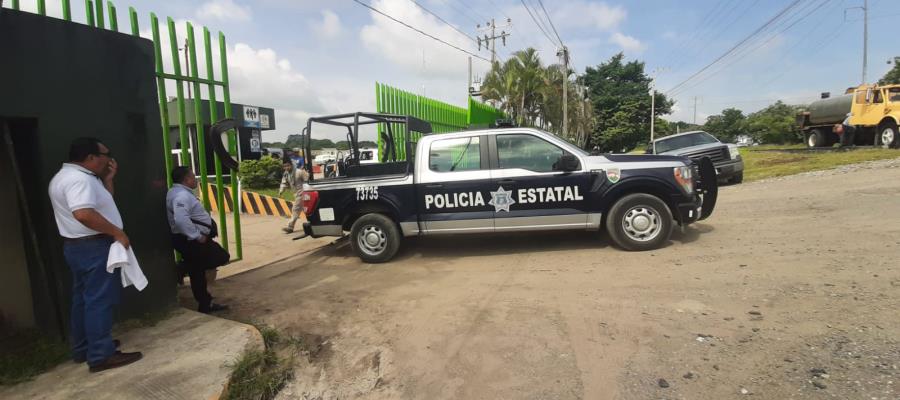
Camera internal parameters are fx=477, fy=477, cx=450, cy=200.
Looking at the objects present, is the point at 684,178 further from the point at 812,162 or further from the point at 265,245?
the point at 812,162

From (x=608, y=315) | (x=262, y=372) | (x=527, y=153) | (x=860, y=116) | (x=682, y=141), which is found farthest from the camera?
(x=860, y=116)

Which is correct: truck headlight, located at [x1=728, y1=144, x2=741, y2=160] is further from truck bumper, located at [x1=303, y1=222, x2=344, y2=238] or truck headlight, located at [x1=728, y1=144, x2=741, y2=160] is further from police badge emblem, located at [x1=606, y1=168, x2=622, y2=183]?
truck bumper, located at [x1=303, y1=222, x2=344, y2=238]

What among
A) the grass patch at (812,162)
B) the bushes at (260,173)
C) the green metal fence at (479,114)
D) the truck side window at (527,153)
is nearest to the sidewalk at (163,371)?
the truck side window at (527,153)

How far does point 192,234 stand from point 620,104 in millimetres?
59873

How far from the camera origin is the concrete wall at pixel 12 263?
3.76 m

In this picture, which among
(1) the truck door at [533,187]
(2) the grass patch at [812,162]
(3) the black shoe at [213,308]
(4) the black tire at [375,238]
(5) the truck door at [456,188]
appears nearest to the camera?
(3) the black shoe at [213,308]

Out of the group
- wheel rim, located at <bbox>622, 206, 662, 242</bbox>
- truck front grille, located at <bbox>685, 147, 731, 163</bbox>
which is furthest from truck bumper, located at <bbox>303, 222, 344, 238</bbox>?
truck front grille, located at <bbox>685, 147, 731, 163</bbox>

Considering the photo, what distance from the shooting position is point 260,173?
1662 cm

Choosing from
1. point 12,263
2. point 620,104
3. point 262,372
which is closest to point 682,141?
point 262,372

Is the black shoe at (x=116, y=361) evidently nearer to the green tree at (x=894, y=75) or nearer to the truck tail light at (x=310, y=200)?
the truck tail light at (x=310, y=200)

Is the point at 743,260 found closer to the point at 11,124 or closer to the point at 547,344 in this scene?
the point at 547,344

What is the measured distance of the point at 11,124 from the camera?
3.58m

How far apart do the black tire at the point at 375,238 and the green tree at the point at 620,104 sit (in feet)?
159

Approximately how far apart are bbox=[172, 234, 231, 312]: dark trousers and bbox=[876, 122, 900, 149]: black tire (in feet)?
A: 66.5
